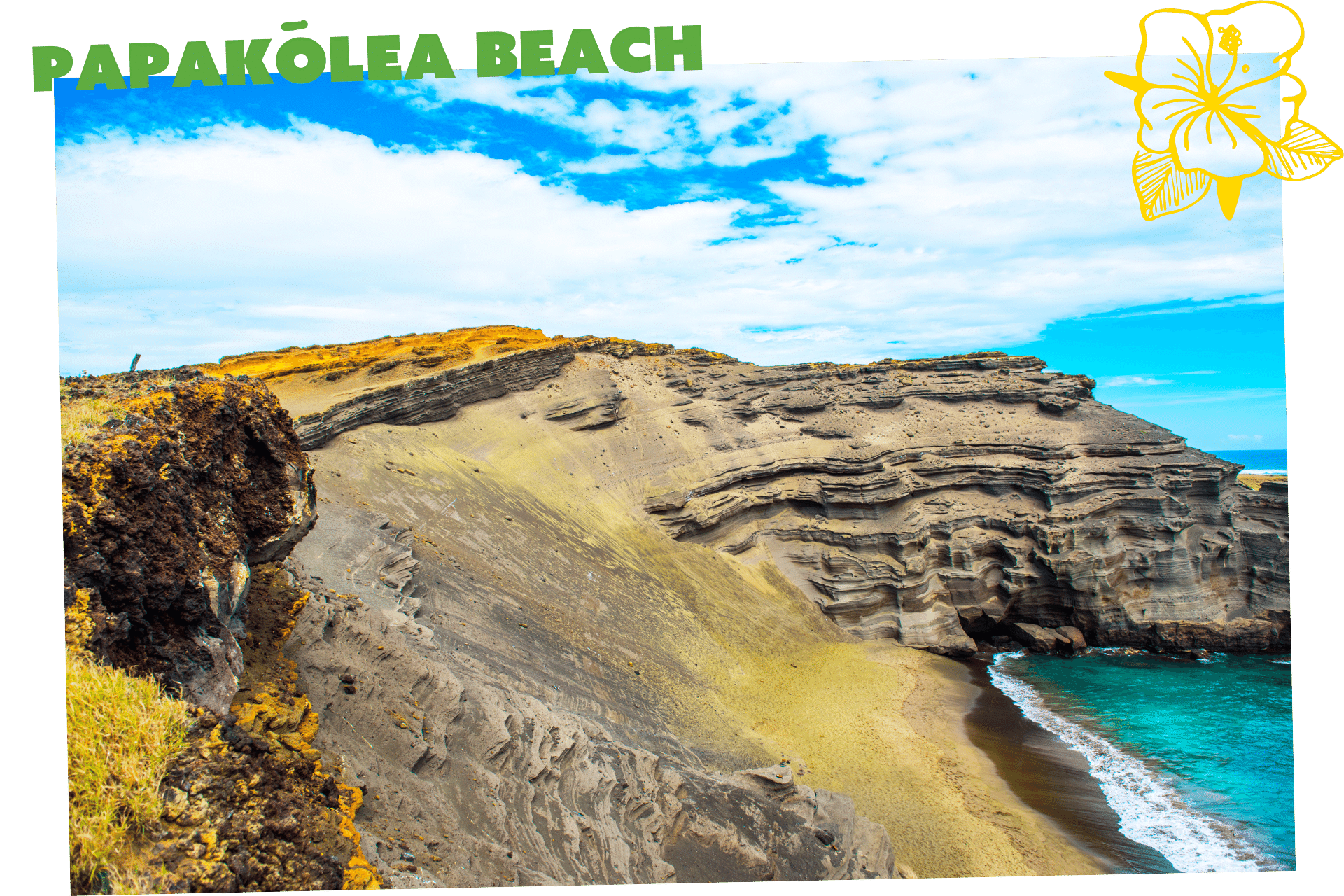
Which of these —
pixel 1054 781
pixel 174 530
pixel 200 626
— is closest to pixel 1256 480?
pixel 1054 781

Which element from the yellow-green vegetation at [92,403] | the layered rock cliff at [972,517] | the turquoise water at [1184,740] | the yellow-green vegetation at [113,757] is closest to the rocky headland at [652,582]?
the layered rock cliff at [972,517]

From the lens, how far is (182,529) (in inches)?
242

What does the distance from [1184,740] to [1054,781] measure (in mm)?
5375

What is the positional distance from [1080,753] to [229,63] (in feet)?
74.2

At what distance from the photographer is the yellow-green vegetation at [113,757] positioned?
4.53 meters

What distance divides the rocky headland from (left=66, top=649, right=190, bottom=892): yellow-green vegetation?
1.22ft

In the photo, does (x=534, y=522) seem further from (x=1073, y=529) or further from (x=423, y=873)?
(x=1073, y=529)

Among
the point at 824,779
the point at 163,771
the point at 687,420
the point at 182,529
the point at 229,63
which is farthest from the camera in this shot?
the point at 687,420

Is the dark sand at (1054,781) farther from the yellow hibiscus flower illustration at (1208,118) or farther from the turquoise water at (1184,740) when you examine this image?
the yellow hibiscus flower illustration at (1208,118)

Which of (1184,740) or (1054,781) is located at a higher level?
(1054,781)

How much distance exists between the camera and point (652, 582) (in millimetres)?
22219

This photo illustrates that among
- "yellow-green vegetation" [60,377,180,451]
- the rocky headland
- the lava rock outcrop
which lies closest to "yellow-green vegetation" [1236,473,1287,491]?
the rocky headland

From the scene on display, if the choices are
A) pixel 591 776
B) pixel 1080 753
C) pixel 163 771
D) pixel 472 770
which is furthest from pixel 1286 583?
pixel 163 771

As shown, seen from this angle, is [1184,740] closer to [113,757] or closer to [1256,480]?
[1256,480]
